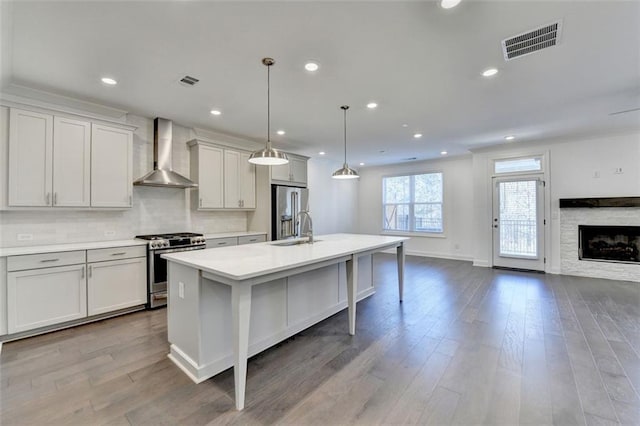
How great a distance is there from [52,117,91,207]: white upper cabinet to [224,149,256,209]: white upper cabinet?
1.84 metres

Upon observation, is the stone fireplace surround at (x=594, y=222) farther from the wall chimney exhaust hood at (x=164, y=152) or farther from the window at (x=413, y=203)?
the wall chimney exhaust hood at (x=164, y=152)

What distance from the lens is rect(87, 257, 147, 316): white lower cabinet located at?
10.2ft

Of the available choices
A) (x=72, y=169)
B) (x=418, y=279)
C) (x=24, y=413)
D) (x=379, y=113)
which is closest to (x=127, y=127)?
(x=72, y=169)

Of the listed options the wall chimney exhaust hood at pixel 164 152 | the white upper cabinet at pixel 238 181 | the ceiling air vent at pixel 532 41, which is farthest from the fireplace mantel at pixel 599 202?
the wall chimney exhaust hood at pixel 164 152

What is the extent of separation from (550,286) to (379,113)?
12.9 ft

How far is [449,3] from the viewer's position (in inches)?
69.0

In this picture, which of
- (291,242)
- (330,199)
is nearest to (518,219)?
(330,199)

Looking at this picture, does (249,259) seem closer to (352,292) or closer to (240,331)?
(240,331)

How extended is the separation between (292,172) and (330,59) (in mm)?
3177

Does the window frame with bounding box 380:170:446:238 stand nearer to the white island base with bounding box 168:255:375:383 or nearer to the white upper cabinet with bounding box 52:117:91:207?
the white island base with bounding box 168:255:375:383

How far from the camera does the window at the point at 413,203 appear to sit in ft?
24.3

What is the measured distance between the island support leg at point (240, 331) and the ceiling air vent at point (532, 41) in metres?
2.79

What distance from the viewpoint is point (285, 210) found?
527cm

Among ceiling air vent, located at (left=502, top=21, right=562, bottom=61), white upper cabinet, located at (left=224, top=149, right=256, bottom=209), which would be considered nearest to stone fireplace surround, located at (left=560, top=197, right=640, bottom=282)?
ceiling air vent, located at (left=502, top=21, right=562, bottom=61)
